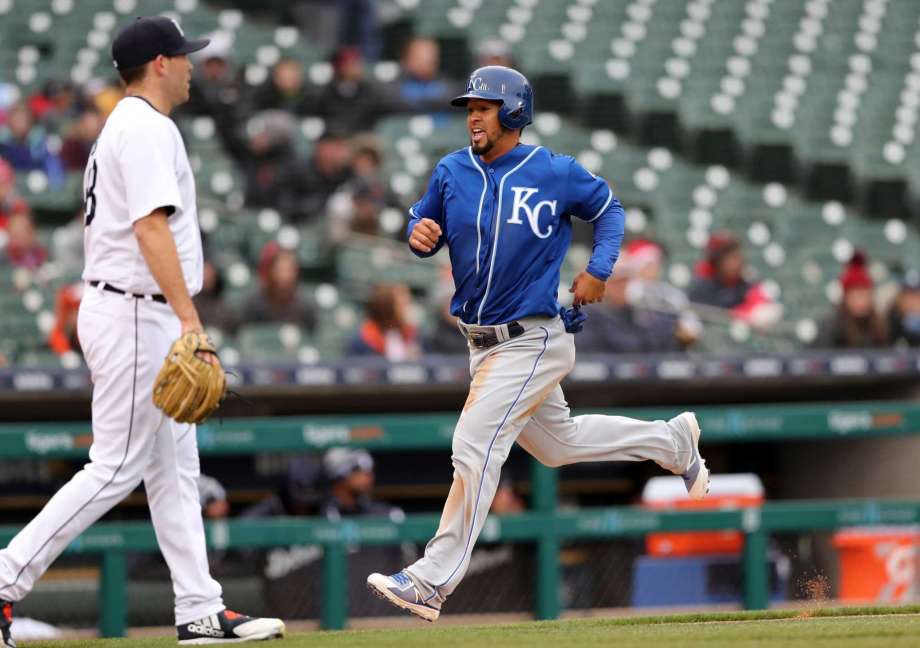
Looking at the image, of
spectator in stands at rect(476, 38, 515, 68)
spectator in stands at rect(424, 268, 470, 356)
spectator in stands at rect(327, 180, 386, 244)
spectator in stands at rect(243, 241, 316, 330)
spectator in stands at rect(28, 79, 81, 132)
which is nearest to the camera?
spectator in stands at rect(424, 268, 470, 356)

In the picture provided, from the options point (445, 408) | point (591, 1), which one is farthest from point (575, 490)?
point (591, 1)

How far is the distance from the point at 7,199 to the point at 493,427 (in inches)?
248

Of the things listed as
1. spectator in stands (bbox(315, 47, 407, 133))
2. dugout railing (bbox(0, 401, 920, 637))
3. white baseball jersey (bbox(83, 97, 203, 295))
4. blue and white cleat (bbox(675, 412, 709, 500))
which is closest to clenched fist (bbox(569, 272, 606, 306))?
blue and white cleat (bbox(675, 412, 709, 500))

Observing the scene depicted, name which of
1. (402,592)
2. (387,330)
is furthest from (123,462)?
(387,330)

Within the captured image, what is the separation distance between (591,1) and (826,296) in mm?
5665

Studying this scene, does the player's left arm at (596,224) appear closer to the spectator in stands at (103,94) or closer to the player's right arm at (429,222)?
the player's right arm at (429,222)

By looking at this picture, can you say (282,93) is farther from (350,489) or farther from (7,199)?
(350,489)

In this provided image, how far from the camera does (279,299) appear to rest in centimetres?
928

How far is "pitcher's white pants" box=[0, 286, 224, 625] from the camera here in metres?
4.21

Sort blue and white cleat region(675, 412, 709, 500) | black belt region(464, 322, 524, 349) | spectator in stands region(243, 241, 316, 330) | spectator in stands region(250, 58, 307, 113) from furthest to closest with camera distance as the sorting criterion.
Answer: spectator in stands region(250, 58, 307, 113) < spectator in stands region(243, 241, 316, 330) < blue and white cleat region(675, 412, 709, 500) < black belt region(464, 322, 524, 349)

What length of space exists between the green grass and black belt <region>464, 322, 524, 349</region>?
2.96 feet

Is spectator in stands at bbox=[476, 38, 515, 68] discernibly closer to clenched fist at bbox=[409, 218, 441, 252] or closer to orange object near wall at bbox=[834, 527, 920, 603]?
orange object near wall at bbox=[834, 527, 920, 603]

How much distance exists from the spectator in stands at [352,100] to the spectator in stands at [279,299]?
258 centimetres

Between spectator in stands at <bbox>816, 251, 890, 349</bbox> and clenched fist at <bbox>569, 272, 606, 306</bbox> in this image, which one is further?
spectator in stands at <bbox>816, 251, 890, 349</bbox>
